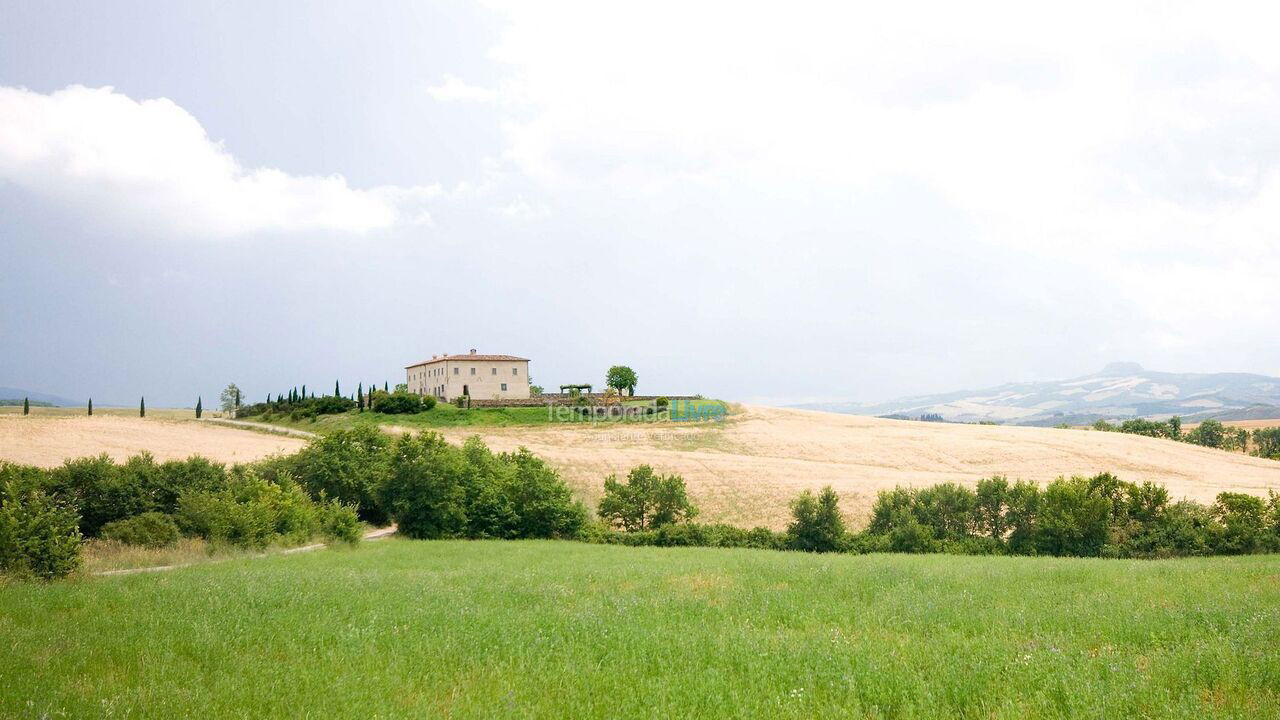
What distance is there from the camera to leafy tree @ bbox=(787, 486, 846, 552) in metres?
32.4

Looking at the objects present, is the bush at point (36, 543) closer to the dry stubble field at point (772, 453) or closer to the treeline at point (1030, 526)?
the treeline at point (1030, 526)

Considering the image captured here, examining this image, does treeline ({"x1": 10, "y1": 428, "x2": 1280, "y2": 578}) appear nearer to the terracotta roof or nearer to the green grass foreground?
the green grass foreground

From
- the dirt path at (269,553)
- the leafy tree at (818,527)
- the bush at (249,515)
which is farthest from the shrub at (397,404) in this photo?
the leafy tree at (818,527)

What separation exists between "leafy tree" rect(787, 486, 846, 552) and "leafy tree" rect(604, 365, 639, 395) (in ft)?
224

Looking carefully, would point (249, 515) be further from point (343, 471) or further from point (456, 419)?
point (456, 419)

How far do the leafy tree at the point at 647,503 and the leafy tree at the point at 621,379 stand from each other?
62.7 metres

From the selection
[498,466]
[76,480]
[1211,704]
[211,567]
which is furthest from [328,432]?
[1211,704]

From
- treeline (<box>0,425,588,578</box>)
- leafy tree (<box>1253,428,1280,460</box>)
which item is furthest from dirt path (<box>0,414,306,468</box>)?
leafy tree (<box>1253,428,1280,460</box>)

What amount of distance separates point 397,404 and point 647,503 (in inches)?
1905

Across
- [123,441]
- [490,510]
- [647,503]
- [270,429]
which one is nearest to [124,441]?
[123,441]

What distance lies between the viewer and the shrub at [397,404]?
78250 millimetres

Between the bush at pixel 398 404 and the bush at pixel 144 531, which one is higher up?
the bush at pixel 398 404

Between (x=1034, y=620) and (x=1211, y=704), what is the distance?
371cm

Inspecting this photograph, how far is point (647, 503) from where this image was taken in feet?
124
